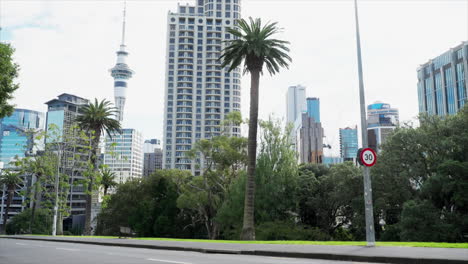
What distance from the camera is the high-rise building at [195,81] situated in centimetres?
13962

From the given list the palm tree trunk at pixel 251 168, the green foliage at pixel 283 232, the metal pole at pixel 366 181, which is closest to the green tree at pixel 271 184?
the green foliage at pixel 283 232

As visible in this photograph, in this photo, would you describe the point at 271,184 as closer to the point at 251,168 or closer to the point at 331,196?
the point at 251,168

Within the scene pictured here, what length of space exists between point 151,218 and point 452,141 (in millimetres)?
43548

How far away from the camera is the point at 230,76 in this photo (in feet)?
478

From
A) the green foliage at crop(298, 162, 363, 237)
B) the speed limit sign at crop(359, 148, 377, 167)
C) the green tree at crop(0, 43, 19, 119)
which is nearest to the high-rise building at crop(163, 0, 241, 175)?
the green foliage at crop(298, 162, 363, 237)

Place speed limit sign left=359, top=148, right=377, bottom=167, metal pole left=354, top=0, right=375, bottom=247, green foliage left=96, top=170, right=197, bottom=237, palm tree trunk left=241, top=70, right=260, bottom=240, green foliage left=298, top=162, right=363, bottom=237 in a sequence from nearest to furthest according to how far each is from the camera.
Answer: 1. metal pole left=354, top=0, right=375, bottom=247
2. speed limit sign left=359, top=148, right=377, bottom=167
3. palm tree trunk left=241, top=70, right=260, bottom=240
4. green foliage left=298, top=162, right=363, bottom=237
5. green foliage left=96, top=170, right=197, bottom=237

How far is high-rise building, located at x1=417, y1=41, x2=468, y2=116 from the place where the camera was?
429 ft

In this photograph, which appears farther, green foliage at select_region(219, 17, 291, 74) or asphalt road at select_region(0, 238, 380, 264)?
green foliage at select_region(219, 17, 291, 74)

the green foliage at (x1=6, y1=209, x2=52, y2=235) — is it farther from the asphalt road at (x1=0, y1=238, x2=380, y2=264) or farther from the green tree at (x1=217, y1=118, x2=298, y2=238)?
the asphalt road at (x1=0, y1=238, x2=380, y2=264)

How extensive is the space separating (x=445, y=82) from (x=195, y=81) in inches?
3671

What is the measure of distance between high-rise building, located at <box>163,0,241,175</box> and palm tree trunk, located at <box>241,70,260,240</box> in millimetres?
102590

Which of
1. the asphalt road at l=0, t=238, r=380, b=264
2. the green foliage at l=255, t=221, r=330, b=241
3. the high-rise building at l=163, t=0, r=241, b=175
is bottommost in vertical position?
the green foliage at l=255, t=221, r=330, b=241

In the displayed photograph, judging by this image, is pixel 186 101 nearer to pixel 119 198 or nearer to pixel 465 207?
pixel 119 198

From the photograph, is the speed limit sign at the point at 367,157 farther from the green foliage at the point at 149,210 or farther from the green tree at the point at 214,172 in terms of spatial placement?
the green foliage at the point at 149,210
